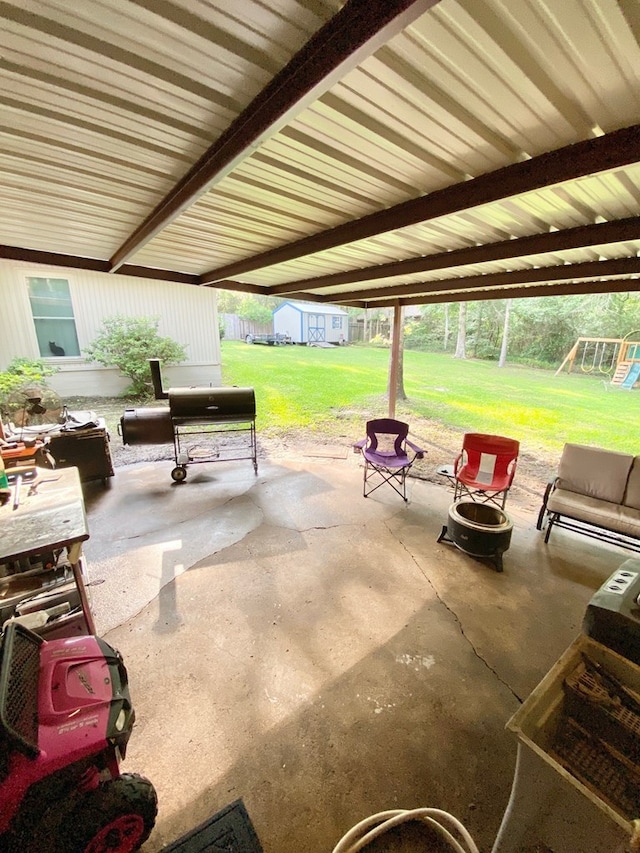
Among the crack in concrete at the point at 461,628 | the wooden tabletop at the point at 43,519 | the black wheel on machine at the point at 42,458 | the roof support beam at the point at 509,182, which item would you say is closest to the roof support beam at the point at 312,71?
the roof support beam at the point at 509,182

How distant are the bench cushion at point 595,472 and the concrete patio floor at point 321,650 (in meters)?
0.56

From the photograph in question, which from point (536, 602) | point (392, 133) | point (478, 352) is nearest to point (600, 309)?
point (478, 352)

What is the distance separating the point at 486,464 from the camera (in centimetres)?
411

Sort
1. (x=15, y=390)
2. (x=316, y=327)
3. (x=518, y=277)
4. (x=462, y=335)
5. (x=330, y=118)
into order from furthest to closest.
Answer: (x=316, y=327), (x=462, y=335), (x=15, y=390), (x=518, y=277), (x=330, y=118)

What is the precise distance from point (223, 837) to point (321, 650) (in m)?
0.99

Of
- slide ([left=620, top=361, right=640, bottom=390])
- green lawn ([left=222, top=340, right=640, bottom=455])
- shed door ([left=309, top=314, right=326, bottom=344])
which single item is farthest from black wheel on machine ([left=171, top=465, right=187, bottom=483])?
shed door ([left=309, top=314, right=326, bottom=344])

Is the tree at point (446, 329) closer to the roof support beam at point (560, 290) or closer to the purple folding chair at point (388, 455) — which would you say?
the roof support beam at point (560, 290)

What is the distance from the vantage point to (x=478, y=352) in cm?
1878

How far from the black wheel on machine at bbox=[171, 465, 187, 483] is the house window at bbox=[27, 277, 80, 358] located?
5329 millimetres

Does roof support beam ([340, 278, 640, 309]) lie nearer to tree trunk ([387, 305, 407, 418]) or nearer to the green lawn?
tree trunk ([387, 305, 407, 418])

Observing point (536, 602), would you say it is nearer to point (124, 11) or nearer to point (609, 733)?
point (609, 733)

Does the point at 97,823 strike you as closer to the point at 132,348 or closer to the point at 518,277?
the point at 518,277

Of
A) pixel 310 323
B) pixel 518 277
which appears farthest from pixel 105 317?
pixel 310 323

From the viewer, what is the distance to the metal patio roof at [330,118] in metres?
0.97
